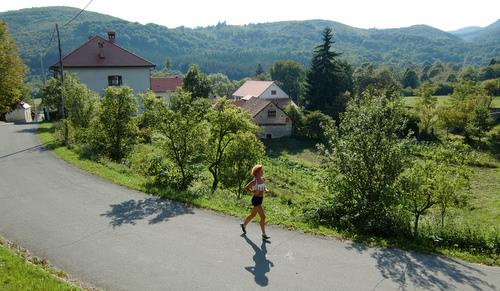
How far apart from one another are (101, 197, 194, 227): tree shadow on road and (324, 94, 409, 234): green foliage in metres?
4.16

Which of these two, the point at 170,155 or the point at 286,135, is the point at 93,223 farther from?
the point at 286,135

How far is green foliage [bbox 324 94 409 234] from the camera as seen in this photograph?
993 centimetres

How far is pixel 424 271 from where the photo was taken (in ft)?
25.8

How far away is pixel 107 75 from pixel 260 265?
38.5m

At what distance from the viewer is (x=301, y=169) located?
36.9 m

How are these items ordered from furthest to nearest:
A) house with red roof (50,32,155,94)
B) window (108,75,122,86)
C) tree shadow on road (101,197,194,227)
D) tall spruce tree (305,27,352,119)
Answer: tall spruce tree (305,27,352,119) < window (108,75,122,86) < house with red roof (50,32,155,94) < tree shadow on road (101,197,194,227)

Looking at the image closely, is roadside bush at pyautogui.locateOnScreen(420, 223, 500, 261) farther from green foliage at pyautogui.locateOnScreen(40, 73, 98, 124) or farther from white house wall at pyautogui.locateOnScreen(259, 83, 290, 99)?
white house wall at pyautogui.locateOnScreen(259, 83, 290, 99)

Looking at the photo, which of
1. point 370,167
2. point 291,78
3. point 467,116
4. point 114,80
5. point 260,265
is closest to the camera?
point 260,265

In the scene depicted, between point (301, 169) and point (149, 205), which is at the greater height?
point (149, 205)

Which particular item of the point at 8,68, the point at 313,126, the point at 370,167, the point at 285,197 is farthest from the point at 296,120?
the point at 370,167

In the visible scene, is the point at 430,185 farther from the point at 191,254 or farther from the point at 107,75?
the point at 107,75

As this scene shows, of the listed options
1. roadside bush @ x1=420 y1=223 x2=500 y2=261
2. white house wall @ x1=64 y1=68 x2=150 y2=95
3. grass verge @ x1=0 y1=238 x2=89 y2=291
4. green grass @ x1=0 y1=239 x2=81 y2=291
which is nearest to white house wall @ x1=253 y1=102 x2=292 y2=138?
white house wall @ x1=64 y1=68 x2=150 y2=95

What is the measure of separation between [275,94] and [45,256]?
72.4m

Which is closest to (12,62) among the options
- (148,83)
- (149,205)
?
(148,83)
